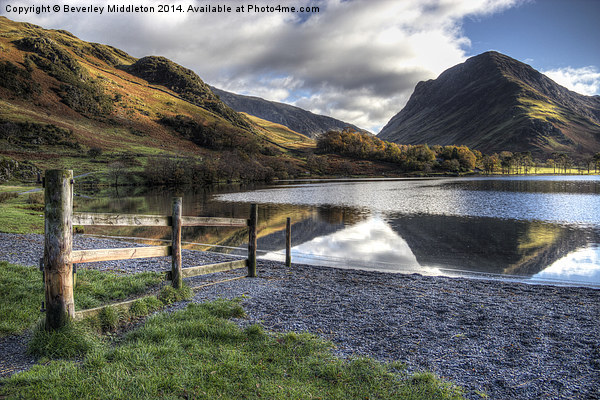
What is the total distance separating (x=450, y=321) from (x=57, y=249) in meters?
8.92

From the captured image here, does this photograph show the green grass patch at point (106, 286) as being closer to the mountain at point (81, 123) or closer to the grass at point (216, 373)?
the grass at point (216, 373)

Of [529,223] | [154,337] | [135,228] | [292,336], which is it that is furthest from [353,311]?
[529,223]

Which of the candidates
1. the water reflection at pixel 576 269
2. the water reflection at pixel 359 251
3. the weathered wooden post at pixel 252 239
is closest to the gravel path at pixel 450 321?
the weathered wooden post at pixel 252 239

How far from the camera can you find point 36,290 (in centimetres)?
881

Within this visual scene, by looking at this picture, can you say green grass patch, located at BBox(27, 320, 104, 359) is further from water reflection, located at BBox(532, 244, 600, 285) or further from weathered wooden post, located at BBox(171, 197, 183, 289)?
water reflection, located at BBox(532, 244, 600, 285)

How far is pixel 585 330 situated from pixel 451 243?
14.7 metres

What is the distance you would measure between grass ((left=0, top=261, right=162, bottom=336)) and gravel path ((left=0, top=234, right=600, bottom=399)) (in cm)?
102

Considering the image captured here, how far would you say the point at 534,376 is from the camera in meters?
5.94

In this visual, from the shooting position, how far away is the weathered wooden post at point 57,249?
6059mm

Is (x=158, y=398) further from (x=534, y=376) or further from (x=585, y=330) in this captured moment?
(x=585, y=330)

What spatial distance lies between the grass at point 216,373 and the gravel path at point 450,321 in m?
0.63

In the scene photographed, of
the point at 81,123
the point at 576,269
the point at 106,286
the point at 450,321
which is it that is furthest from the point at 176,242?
the point at 81,123

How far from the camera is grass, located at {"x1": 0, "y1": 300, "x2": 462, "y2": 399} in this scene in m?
4.86

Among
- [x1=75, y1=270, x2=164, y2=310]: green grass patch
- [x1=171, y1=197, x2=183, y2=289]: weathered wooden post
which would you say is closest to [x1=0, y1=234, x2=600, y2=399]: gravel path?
[x1=171, y1=197, x2=183, y2=289]: weathered wooden post
